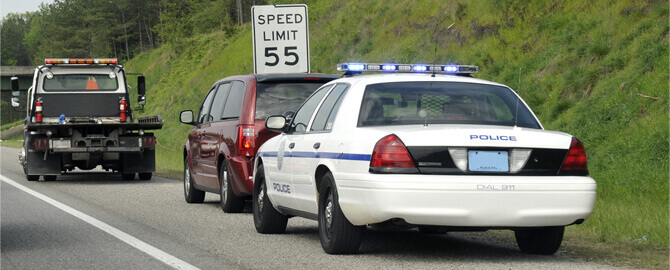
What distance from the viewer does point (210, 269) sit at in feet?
24.3

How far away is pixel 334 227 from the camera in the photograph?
26.0ft

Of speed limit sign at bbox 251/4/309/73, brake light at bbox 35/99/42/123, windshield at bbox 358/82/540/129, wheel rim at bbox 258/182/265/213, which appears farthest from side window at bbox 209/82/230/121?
brake light at bbox 35/99/42/123

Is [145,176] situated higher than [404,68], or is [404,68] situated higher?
[404,68]

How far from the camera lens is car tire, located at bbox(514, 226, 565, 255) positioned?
7.86m

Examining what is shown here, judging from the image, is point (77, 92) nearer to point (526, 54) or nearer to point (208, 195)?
point (208, 195)

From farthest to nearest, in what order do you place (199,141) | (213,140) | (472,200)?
(199,141), (213,140), (472,200)

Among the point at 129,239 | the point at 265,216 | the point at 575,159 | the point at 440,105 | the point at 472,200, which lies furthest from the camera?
the point at 265,216

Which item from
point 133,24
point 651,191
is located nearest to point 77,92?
point 651,191

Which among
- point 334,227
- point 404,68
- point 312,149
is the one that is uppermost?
point 404,68

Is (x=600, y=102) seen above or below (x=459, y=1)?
below

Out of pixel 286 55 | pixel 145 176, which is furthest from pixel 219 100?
pixel 145 176

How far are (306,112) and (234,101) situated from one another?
9.63 ft

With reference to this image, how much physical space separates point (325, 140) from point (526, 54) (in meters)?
12.8

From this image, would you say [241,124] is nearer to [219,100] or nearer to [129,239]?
[219,100]
